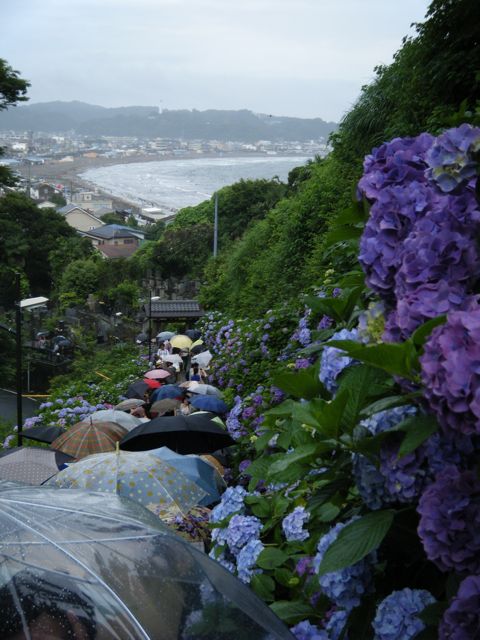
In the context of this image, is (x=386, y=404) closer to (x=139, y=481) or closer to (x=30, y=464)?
(x=139, y=481)

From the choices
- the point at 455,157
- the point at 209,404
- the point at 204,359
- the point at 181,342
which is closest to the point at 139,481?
the point at 209,404

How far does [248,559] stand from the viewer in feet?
11.0

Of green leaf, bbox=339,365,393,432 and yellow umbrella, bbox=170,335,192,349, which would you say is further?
yellow umbrella, bbox=170,335,192,349

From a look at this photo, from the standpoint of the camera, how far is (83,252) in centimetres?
4922

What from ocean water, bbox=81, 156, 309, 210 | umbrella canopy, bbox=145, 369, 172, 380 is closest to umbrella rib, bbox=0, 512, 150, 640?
umbrella canopy, bbox=145, 369, 172, 380

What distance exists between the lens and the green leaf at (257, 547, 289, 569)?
3.26 m

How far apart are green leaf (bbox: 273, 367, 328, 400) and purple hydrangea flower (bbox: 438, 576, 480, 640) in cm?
57

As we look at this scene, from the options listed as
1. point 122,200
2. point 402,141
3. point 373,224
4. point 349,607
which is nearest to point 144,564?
point 349,607

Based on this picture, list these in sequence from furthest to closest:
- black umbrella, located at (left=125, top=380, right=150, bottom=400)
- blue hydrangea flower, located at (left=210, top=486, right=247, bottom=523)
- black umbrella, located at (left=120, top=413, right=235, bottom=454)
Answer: black umbrella, located at (left=125, top=380, right=150, bottom=400) < black umbrella, located at (left=120, top=413, right=235, bottom=454) < blue hydrangea flower, located at (left=210, top=486, right=247, bottom=523)

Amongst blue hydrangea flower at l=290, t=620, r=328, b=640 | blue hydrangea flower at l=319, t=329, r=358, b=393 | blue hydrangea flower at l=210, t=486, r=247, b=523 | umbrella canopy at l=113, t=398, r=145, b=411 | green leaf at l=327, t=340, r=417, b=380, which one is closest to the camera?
green leaf at l=327, t=340, r=417, b=380

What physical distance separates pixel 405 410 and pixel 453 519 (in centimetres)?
26

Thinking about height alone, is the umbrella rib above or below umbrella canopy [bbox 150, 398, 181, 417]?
above

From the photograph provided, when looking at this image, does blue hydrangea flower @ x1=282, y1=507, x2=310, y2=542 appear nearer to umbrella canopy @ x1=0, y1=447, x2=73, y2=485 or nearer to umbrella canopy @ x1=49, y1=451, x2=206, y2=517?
umbrella canopy @ x1=49, y1=451, x2=206, y2=517

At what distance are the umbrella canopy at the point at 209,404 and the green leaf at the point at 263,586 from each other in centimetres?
660
